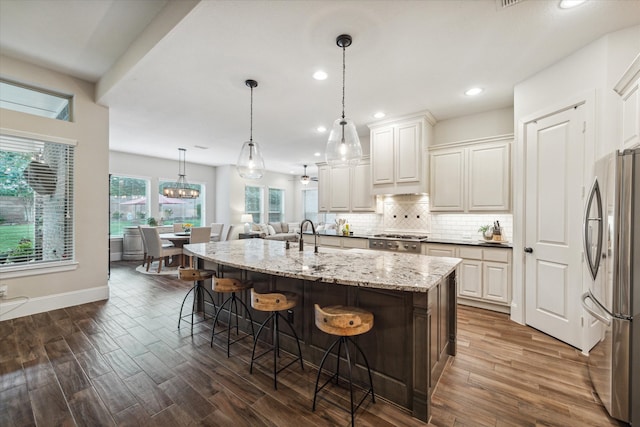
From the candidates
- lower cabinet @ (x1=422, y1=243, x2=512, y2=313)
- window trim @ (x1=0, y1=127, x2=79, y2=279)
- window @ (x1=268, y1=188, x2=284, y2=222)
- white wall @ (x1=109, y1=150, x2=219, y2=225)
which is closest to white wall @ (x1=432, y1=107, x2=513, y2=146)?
lower cabinet @ (x1=422, y1=243, x2=512, y2=313)

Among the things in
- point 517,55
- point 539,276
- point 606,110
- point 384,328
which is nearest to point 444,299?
point 384,328

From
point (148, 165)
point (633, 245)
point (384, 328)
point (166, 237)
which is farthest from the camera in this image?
point (148, 165)

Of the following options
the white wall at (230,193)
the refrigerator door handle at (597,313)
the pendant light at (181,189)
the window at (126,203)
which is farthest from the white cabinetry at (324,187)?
the window at (126,203)

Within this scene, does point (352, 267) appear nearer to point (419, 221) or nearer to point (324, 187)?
point (419, 221)

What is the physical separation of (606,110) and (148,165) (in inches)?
364

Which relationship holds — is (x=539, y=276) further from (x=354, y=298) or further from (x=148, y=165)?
(x=148, y=165)

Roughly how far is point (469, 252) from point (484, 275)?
1.12ft

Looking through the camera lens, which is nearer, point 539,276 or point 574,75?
point 574,75

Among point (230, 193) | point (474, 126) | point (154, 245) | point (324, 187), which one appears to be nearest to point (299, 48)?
point (474, 126)

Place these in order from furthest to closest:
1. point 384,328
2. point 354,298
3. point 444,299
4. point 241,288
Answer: point 241,288
point 444,299
point 354,298
point 384,328

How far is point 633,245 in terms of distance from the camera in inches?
62.9

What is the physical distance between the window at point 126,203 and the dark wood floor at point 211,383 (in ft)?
15.9

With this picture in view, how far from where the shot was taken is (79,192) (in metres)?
3.72

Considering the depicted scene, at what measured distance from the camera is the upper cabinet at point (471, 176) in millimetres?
3680
